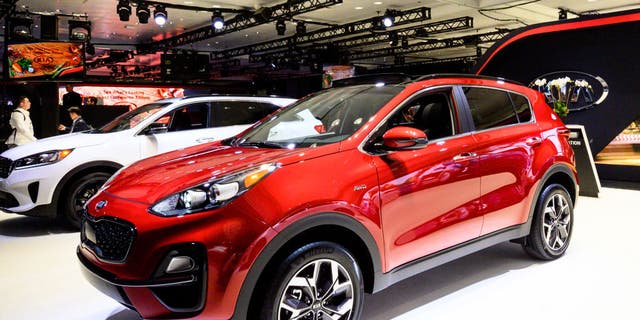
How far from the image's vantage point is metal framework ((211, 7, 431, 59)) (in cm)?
1529

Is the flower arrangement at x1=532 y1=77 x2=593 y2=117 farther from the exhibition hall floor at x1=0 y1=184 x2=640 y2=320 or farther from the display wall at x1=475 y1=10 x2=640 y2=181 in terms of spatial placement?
the exhibition hall floor at x1=0 y1=184 x2=640 y2=320

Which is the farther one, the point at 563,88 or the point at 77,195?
the point at 563,88

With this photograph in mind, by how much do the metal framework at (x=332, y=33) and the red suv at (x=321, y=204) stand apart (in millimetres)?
12356

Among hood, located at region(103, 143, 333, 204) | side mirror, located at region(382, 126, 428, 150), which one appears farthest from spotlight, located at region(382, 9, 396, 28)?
side mirror, located at region(382, 126, 428, 150)

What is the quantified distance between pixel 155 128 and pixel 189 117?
482mm

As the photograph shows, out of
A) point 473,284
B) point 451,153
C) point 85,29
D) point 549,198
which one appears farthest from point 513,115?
point 85,29

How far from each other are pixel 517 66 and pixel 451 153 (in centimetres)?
777

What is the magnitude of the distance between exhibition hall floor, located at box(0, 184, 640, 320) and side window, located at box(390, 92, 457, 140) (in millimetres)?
1091

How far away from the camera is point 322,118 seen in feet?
10.2

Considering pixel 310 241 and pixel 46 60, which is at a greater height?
pixel 46 60

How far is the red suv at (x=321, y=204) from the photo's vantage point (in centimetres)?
207

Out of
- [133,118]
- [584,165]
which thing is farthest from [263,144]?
[584,165]

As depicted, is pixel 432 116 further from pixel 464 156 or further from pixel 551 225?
pixel 551 225

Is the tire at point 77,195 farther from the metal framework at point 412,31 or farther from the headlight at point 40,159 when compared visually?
the metal framework at point 412,31
